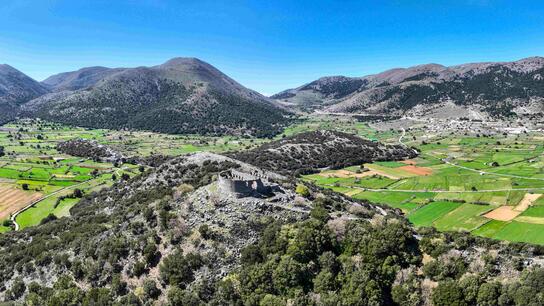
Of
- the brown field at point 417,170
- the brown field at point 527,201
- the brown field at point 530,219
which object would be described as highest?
the brown field at point 417,170

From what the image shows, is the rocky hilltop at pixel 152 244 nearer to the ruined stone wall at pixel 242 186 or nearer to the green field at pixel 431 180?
the ruined stone wall at pixel 242 186

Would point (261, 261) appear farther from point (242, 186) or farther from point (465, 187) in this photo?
point (465, 187)

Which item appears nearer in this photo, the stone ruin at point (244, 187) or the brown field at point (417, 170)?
the stone ruin at point (244, 187)

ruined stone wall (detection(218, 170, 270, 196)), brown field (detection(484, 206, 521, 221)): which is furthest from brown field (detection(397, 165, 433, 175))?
ruined stone wall (detection(218, 170, 270, 196))

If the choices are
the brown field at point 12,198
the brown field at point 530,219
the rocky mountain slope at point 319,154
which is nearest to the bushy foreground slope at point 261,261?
the brown field at point 530,219

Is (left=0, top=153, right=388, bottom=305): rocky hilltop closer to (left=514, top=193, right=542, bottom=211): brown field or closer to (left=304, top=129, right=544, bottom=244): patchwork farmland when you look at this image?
(left=304, top=129, right=544, bottom=244): patchwork farmland

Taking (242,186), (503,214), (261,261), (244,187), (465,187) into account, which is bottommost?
(503,214)

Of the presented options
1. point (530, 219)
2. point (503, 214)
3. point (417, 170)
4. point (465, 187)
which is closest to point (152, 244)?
point (503, 214)
